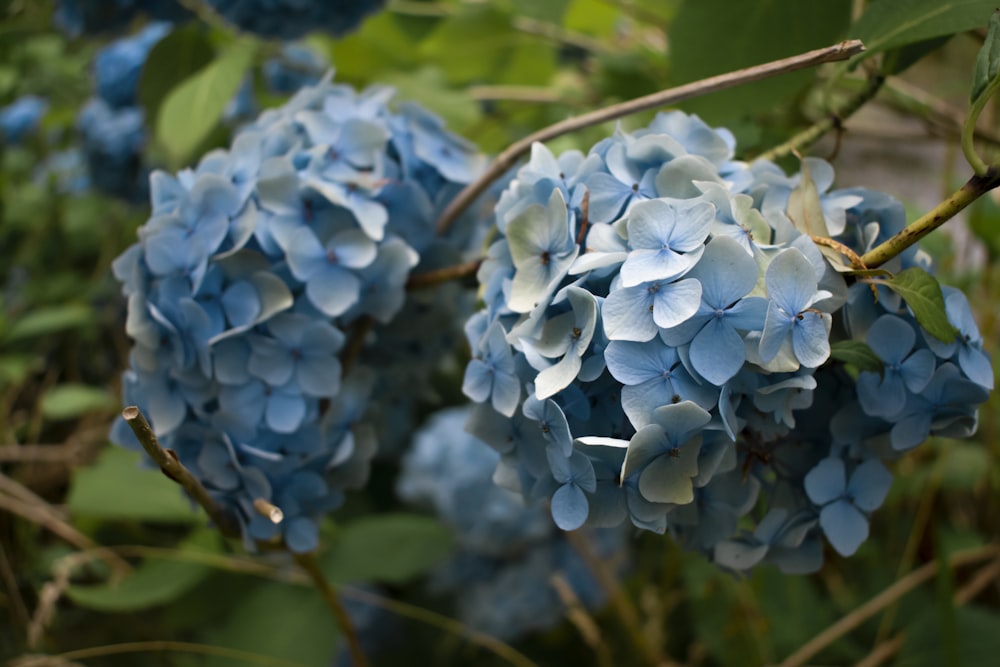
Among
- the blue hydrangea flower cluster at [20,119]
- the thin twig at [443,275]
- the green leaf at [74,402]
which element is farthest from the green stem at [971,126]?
the blue hydrangea flower cluster at [20,119]

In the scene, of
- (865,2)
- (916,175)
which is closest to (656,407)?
(865,2)

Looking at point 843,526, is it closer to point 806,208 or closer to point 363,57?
point 806,208

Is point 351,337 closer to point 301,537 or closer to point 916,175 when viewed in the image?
point 301,537

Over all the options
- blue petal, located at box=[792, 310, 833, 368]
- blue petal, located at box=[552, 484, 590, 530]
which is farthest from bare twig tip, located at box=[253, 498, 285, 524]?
blue petal, located at box=[792, 310, 833, 368]

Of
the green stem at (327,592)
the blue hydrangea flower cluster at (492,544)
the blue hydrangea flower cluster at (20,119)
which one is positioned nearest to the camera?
the green stem at (327,592)

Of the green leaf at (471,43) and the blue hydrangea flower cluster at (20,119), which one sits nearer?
the green leaf at (471,43)

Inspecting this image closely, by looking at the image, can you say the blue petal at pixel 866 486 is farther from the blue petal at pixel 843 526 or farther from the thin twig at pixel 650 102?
the thin twig at pixel 650 102

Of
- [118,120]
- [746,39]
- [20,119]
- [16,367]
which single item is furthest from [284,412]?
[20,119]
